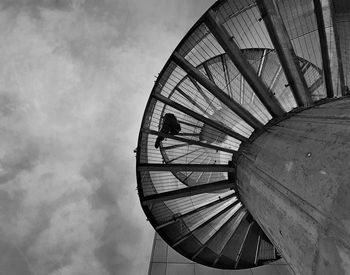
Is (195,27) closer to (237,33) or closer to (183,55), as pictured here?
(183,55)

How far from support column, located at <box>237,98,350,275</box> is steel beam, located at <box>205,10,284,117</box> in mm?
2037

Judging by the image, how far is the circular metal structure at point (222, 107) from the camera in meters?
6.99

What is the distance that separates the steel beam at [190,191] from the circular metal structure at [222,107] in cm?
3

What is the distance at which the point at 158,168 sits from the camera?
26.8 feet

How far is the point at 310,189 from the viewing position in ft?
9.84

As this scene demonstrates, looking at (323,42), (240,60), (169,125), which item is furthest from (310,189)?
(169,125)

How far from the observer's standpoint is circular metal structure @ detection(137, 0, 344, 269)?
22.9 ft

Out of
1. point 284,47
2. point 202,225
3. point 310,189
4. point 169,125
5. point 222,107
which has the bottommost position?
point 202,225

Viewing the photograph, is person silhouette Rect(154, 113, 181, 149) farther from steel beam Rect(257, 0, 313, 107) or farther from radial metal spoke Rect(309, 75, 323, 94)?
→ radial metal spoke Rect(309, 75, 323, 94)

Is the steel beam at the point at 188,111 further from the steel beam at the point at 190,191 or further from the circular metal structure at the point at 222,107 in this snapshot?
the steel beam at the point at 190,191

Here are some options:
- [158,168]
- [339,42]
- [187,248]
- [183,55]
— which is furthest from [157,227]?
[339,42]

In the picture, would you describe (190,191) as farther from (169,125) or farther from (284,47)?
(284,47)

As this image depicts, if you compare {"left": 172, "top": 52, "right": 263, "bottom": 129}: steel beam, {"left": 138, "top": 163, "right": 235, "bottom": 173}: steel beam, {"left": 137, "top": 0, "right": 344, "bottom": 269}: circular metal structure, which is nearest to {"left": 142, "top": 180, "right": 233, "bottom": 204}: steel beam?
{"left": 137, "top": 0, "right": 344, "bottom": 269}: circular metal structure

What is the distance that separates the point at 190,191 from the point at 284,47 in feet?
16.3
